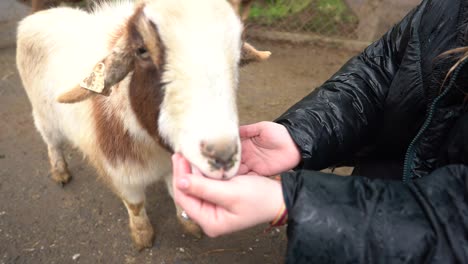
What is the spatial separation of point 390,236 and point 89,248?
8.36 ft

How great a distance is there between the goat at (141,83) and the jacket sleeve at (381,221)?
0.34 metres

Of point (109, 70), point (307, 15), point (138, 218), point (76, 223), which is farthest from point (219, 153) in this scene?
point (307, 15)

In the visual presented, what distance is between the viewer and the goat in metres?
1.50

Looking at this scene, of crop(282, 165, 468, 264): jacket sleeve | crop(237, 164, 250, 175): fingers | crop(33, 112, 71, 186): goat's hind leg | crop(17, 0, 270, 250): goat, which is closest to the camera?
crop(282, 165, 468, 264): jacket sleeve

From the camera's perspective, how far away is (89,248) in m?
3.13

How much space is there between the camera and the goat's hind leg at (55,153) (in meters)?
3.34

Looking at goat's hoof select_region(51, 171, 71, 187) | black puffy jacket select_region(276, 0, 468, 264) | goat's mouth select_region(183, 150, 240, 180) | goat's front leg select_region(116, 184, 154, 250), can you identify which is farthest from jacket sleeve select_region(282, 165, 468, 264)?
goat's hoof select_region(51, 171, 71, 187)

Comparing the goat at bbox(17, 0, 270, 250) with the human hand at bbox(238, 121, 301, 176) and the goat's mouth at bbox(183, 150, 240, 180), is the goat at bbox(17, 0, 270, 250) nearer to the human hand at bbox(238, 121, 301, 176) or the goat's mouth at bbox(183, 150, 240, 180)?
the goat's mouth at bbox(183, 150, 240, 180)

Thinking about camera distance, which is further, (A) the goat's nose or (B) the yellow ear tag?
(B) the yellow ear tag

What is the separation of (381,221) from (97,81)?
4.43 feet

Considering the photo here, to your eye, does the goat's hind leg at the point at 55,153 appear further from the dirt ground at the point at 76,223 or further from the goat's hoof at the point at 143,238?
the goat's hoof at the point at 143,238

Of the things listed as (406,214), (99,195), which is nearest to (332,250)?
(406,214)

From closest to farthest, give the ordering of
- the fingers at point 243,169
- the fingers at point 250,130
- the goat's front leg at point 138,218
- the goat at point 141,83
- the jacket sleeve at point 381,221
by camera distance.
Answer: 1. the jacket sleeve at point 381,221
2. the goat at point 141,83
3. the fingers at point 243,169
4. the fingers at point 250,130
5. the goat's front leg at point 138,218

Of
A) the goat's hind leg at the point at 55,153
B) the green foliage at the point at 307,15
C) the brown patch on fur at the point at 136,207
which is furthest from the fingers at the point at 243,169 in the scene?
the green foliage at the point at 307,15
